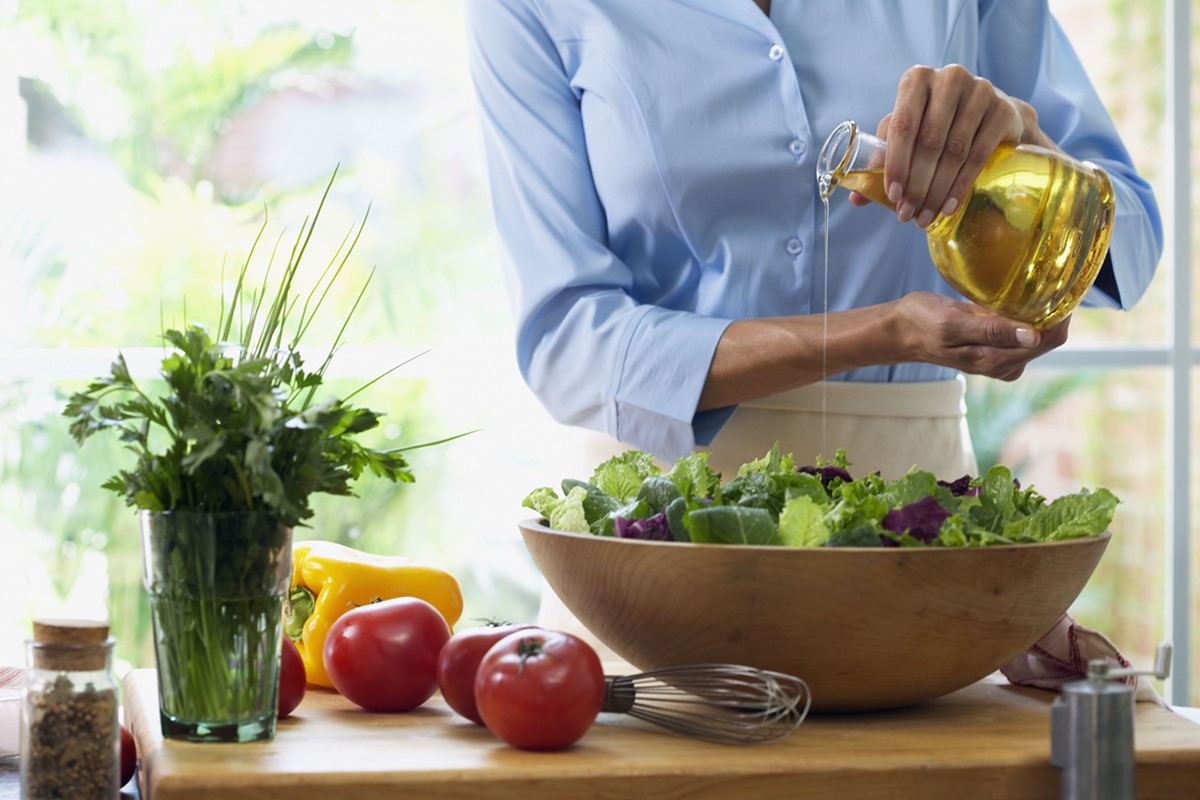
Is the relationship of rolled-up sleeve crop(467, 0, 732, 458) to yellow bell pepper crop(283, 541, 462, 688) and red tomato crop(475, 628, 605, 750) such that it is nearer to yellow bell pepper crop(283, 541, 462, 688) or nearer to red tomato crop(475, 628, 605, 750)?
yellow bell pepper crop(283, 541, 462, 688)

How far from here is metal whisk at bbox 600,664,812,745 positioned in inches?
38.7

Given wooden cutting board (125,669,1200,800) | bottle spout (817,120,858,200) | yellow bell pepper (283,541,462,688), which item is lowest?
wooden cutting board (125,669,1200,800)

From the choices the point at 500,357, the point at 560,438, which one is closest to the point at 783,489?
the point at 560,438

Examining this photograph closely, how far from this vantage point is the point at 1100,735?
898 millimetres

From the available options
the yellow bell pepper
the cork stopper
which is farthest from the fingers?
the cork stopper

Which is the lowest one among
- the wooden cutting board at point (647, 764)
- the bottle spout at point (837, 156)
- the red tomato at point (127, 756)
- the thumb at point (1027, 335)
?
the red tomato at point (127, 756)

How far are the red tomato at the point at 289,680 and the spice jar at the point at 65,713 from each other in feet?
0.58

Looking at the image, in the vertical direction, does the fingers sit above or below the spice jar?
above

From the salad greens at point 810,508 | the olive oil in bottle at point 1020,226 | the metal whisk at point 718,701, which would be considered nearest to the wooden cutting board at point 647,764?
the metal whisk at point 718,701

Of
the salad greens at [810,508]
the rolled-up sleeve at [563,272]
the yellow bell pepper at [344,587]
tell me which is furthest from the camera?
the rolled-up sleeve at [563,272]

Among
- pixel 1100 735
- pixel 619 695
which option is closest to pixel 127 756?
pixel 619 695

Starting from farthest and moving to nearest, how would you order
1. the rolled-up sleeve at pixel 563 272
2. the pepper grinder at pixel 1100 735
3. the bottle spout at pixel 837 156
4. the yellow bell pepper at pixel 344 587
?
the rolled-up sleeve at pixel 563 272
the yellow bell pepper at pixel 344 587
the bottle spout at pixel 837 156
the pepper grinder at pixel 1100 735

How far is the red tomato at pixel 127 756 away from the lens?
3.61 ft

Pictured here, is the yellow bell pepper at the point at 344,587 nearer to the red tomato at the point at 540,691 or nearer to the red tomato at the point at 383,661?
the red tomato at the point at 383,661
